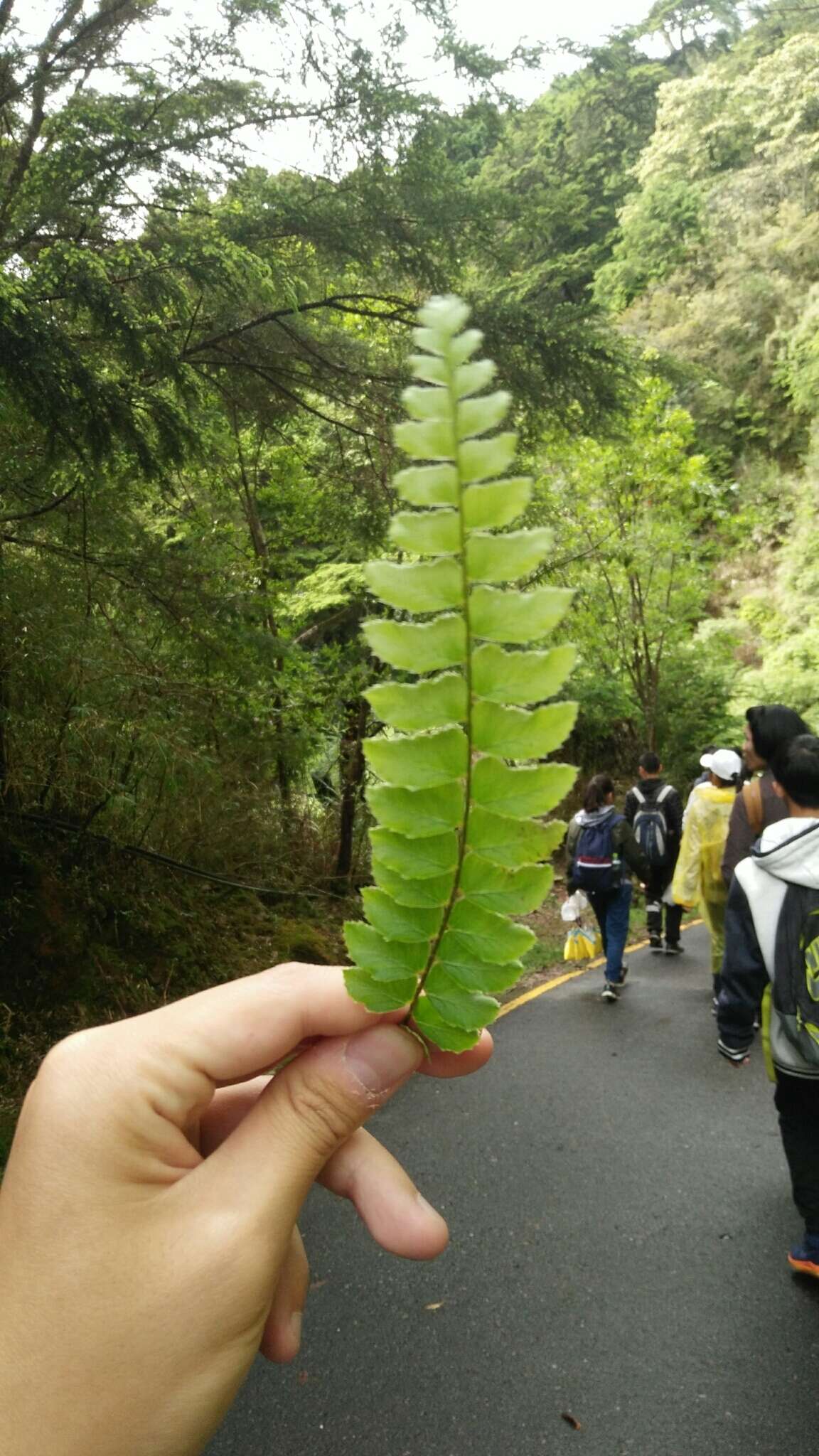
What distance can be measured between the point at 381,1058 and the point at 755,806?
3.89 metres

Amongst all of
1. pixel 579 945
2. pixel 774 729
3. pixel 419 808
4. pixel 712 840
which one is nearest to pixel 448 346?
pixel 419 808

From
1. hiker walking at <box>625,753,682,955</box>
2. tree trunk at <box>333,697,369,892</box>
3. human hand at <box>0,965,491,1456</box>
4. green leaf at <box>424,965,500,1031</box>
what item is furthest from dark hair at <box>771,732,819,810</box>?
tree trunk at <box>333,697,369,892</box>

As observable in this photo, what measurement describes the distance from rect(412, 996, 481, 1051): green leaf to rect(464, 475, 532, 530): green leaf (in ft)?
1.57

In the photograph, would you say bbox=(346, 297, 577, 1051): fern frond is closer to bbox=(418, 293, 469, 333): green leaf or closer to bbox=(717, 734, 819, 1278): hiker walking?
bbox=(418, 293, 469, 333): green leaf

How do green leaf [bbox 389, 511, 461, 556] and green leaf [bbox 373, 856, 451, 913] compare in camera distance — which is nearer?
green leaf [bbox 389, 511, 461, 556]

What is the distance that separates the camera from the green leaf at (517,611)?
603mm

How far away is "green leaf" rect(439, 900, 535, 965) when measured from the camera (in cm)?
74

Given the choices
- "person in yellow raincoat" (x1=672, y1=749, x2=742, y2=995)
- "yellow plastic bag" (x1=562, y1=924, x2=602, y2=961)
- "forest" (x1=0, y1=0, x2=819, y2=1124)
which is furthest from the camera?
"person in yellow raincoat" (x1=672, y1=749, x2=742, y2=995)

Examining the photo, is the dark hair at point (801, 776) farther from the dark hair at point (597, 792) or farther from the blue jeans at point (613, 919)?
the blue jeans at point (613, 919)

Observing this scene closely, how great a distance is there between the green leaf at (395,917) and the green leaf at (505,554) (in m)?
0.30

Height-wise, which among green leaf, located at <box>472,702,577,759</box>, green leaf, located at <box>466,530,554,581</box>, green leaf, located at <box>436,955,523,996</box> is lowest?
green leaf, located at <box>436,955,523,996</box>

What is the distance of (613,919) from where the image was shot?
6.12 meters

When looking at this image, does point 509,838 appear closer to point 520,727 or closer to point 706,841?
point 520,727

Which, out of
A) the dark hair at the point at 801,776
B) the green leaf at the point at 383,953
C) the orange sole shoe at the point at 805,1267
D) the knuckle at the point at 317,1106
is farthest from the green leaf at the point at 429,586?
the orange sole shoe at the point at 805,1267
